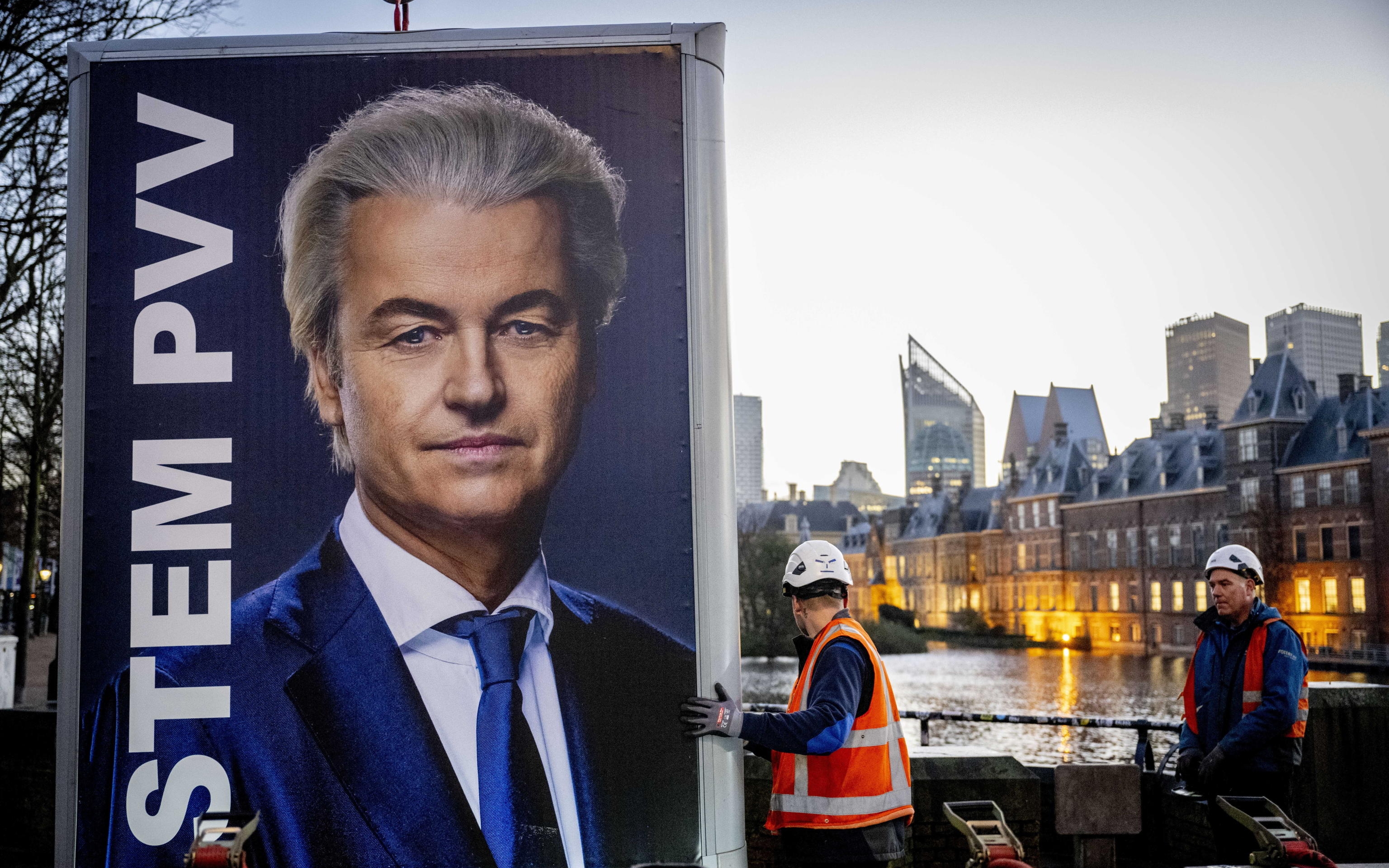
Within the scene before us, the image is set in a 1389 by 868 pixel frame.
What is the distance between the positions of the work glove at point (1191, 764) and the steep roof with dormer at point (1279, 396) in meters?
67.3

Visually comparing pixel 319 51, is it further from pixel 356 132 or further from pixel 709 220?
pixel 709 220

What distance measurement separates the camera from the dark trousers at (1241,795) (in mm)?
5418

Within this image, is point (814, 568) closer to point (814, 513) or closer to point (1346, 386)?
point (1346, 386)

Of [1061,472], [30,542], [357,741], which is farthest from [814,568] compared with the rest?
[1061,472]

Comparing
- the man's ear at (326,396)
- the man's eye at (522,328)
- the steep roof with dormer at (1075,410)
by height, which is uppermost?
the steep roof with dormer at (1075,410)

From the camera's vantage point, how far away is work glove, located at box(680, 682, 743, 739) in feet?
12.7

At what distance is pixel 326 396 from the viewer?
401 cm

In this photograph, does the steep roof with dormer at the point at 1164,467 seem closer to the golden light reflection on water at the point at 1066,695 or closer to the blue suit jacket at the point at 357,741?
the golden light reflection on water at the point at 1066,695

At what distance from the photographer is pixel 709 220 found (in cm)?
409

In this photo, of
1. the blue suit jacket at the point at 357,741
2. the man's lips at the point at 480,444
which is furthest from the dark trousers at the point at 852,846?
the man's lips at the point at 480,444

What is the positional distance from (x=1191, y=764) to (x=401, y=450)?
4133 mm

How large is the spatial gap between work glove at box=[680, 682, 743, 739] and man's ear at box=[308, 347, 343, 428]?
1.46m

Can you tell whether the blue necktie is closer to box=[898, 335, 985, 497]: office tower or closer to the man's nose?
the man's nose

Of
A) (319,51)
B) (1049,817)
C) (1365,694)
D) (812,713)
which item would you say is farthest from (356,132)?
(1365,694)
